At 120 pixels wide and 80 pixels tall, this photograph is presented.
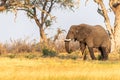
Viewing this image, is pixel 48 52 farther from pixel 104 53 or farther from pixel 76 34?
pixel 76 34

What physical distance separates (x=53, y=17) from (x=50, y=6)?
22.4 feet

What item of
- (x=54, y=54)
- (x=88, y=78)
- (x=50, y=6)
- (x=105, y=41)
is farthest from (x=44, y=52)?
(x=88, y=78)

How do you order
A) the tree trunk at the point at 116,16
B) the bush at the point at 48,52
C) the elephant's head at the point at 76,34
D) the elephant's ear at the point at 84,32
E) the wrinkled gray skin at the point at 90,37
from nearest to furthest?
the elephant's head at the point at 76,34, the wrinkled gray skin at the point at 90,37, the elephant's ear at the point at 84,32, the bush at the point at 48,52, the tree trunk at the point at 116,16

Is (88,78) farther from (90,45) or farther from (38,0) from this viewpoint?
(38,0)

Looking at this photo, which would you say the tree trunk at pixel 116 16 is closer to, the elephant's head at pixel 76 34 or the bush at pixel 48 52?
the bush at pixel 48 52

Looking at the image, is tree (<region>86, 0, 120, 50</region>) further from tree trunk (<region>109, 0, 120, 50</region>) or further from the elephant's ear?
the elephant's ear

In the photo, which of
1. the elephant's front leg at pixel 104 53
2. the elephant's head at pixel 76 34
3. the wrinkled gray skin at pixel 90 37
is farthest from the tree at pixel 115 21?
the elephant's head at pixel 76 34

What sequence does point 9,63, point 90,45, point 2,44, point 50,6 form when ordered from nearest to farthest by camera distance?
point 9,63 < point 90,45 < point 2,44 < point 50,6

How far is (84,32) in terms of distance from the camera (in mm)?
26375

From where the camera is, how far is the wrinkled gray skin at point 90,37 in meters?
26.0

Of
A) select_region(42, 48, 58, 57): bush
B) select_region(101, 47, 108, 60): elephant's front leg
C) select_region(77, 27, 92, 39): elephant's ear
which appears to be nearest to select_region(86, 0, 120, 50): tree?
select_region(42, 48, 58, 57): bush

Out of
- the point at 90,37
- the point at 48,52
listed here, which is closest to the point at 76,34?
the point at 90,37

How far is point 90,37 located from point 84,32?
0.40 metres

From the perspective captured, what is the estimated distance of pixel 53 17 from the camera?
33.3m
